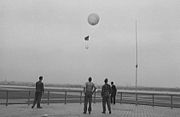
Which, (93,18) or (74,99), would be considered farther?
(74,99)

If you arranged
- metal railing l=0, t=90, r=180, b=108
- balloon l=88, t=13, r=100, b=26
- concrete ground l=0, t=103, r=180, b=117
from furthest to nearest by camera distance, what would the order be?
metal railing l=0, t=90, r=180, b=108 → balloon l=88, t=13, r=100, b=26 → concrete ground l=0, t=103, r=180, b=117

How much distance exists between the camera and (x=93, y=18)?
51.5ft

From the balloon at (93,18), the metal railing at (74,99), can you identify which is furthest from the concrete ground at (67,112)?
the balloon at (93,18)

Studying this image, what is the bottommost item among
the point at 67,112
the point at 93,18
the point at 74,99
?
the point at 74,99

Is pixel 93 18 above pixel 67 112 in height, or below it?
above

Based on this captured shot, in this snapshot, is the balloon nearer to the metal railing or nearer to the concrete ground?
the concrete ground

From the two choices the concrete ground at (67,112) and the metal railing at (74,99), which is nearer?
the concrete ground at (67,112)

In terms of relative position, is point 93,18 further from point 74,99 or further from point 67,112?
point 74,99

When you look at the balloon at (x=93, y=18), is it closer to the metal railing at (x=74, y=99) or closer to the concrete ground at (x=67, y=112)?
the concrete ground at (x=67, y=112)

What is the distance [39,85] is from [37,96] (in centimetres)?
66

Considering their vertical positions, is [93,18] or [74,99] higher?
[93,18]

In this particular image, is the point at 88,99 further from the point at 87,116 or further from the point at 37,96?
the point at 37,96

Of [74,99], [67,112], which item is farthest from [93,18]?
[74,99]

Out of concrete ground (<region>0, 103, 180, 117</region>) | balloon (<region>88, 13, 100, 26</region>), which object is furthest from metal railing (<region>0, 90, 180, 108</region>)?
balloon (<region>88, 13, 100, 26</region>)
